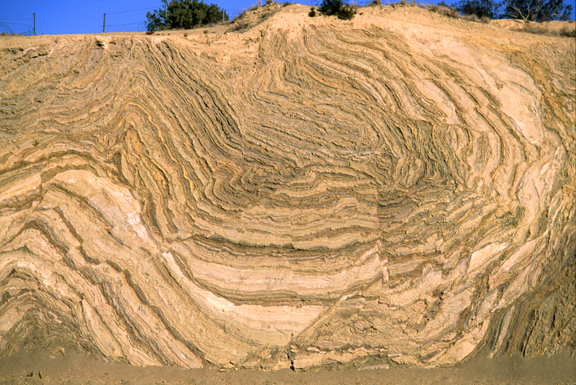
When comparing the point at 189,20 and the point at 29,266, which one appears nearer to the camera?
the point at 29,266

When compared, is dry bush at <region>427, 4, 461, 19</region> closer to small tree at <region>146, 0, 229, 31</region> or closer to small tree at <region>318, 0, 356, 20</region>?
small tree at <region>318, 0, 356, 20</region>

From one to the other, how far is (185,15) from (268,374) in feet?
31.2

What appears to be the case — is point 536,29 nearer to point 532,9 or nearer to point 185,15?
point 532,9

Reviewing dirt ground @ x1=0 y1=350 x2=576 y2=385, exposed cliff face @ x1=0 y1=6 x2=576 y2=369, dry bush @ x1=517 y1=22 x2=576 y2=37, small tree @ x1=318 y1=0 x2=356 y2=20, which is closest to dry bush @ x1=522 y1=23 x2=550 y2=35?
dry bush @ x1=517 y1=22 x2=576 y2=37

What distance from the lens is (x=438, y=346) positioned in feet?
20.9

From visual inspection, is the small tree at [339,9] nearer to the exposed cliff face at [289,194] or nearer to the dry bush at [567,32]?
the exposed cliff face at [289,194]

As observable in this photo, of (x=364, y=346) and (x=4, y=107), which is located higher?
(x=4, y=107)

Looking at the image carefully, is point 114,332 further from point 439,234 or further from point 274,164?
point 439,234

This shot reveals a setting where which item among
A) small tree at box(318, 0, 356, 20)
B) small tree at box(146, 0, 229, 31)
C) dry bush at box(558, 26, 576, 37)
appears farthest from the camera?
small tree at box(146, 0, 229, 31)

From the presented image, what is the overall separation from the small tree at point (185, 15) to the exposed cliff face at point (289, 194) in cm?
414

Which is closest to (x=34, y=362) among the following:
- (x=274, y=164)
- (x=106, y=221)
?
(x=106, y=221)

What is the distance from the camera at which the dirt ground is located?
587 cm

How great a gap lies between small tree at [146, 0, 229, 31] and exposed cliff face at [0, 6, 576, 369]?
4.14 meters

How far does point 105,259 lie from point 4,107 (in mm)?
2750
